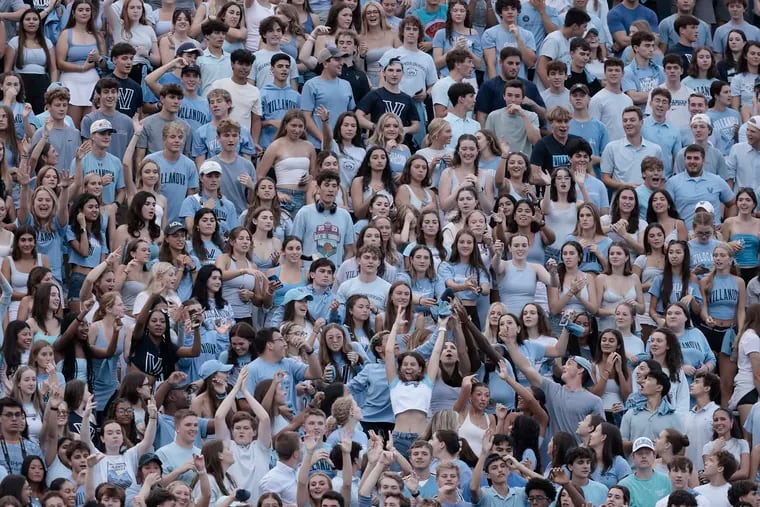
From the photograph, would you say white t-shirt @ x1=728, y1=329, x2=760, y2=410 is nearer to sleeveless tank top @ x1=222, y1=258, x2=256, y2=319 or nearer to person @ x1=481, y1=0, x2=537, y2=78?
sleeveless tank top @ x1=222, y1=258, x2=256, y2=319

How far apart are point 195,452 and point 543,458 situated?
296cm

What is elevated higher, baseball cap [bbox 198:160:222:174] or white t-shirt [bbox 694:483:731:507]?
baseball cap [bbox 198:160:222:174]

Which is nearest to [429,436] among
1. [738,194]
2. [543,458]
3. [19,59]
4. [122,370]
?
[543,458]

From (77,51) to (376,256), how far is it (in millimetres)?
4147

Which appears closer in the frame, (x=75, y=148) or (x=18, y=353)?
(x=18, y=353)

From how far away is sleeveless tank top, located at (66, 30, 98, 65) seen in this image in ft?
69.9

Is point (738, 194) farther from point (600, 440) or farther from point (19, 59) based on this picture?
point (19, 59)

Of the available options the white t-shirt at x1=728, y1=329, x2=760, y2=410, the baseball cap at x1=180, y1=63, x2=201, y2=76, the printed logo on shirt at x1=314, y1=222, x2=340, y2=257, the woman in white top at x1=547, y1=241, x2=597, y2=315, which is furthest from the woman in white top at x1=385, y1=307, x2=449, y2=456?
the baseball cap at x1=180, y1=63, x2=201, y2=76

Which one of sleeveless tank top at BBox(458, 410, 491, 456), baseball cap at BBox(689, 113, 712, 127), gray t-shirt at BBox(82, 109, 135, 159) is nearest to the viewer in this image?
sleeveless tank top at BBox(458, 410, 491, 456)

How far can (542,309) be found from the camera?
18875mm

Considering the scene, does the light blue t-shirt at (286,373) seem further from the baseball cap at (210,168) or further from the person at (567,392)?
the baseball cap at (210,168)

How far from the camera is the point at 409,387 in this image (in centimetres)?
1777

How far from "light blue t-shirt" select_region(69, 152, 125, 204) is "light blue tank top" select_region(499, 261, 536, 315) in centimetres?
349

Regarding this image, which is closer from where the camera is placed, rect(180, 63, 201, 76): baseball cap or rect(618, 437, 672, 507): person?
rect(618, 437, 672, 507): person
